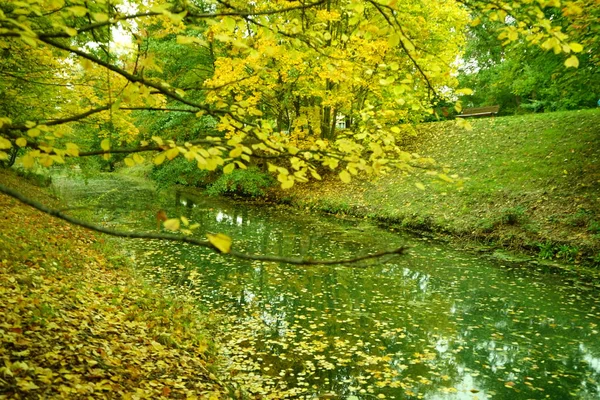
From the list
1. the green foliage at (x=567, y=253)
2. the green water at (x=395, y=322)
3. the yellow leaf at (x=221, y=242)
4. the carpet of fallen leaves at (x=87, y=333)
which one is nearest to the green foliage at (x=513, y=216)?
the green foliage at (x=567, y=253)

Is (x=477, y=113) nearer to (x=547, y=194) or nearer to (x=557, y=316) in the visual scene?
(x=547, y=194)

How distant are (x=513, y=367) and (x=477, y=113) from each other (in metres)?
27.2

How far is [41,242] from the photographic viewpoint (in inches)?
308

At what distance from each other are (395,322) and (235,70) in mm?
8809

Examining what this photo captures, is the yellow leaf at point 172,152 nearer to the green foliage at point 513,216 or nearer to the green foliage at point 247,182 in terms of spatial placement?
the green foliage at point 513,216

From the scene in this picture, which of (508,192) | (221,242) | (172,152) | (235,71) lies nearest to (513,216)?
(508,192)

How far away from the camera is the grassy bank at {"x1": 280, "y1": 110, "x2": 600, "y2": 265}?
1140 centimetres

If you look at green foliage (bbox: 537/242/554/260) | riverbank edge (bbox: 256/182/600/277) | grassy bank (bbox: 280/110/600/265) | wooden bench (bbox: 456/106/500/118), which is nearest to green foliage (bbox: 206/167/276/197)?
grassy bank (bbox: 280/110/600/265)

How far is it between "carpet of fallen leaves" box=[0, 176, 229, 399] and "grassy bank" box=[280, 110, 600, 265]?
5.49m

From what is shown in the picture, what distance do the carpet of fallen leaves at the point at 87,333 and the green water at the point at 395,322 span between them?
0.72m

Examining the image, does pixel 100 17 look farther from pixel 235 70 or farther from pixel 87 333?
pixel 235 70

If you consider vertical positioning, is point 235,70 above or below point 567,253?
above

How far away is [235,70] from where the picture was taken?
41.5 feet

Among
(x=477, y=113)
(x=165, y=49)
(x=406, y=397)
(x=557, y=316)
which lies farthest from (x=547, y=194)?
(x=477, y=113)
